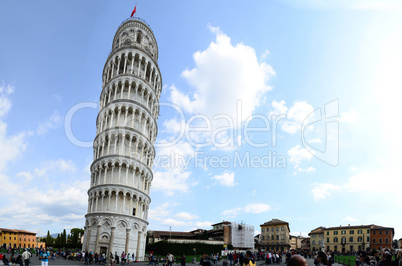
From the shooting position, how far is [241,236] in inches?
3322

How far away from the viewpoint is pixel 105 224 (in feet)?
145

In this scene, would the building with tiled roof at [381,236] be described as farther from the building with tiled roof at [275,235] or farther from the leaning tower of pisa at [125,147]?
the leaning tower of pisa at [125,147]

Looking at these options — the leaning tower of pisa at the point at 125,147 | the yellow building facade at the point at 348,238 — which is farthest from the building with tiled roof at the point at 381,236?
the leaning tower of pisa at the point at 125,147

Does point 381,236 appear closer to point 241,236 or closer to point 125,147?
point 241,236

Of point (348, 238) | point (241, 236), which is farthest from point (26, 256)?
point (348, 238)

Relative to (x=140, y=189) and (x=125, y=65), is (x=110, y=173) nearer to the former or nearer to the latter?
(x=140, y=189)

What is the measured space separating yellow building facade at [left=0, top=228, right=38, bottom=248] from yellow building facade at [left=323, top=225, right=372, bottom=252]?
11145 centimetres

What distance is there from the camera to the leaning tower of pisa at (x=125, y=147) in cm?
4441

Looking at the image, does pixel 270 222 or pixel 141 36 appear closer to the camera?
pixel 141 36

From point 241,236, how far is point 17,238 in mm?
96311

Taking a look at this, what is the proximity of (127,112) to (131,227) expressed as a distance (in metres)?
17.8

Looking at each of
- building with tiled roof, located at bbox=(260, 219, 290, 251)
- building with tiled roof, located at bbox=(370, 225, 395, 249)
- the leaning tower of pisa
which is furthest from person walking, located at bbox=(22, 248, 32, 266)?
building with tiled roof, located at bbox=(370, 225, 395, 249)

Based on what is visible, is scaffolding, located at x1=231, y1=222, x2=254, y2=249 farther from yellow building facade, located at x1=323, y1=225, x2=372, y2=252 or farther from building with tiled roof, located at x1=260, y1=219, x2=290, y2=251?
yellow building facade, located at x1=323, y1=225, x2=372, y2=252

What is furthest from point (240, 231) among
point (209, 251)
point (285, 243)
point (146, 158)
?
point (146, 158)
